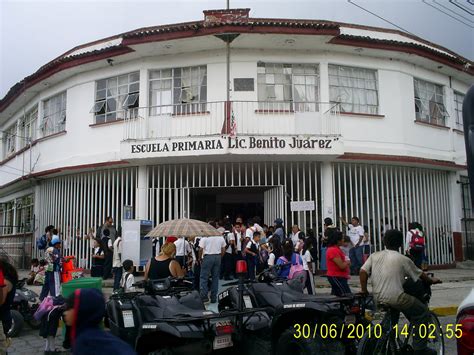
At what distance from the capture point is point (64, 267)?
9656 mm

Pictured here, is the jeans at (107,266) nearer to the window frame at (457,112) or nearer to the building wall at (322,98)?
the building wall at (322,98)

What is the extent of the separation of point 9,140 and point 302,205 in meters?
16.2

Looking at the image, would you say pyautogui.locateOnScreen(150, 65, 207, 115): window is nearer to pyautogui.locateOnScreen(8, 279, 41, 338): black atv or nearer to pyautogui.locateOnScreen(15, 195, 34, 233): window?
pyautogui.locateOnScreen(8, 279, 41, 338): black atv

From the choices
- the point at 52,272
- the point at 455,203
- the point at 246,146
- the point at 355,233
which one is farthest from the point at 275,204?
the point at 52,272

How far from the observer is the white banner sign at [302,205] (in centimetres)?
1305

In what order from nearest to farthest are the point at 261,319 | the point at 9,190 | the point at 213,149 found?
1. the point at 261,319
2. the point at 213,149
3. the point at 9,190

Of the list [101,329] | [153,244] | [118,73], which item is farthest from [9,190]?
[101,329]

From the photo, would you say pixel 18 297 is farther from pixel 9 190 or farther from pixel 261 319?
pixel 9 190

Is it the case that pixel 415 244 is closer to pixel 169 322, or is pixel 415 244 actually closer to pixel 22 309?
pixel 169 322

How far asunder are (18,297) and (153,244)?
18.0 feet

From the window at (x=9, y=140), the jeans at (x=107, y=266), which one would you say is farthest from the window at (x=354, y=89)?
the window at (x=9, y=140)

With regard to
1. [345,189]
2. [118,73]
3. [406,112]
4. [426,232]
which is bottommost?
[426,232]

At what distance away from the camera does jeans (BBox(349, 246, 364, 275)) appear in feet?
44.9

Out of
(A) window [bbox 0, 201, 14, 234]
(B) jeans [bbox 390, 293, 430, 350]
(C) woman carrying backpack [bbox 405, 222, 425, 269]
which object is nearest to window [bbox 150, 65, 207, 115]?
(C) woman carrying backpack [bbox 405, 222, 425, 269]
